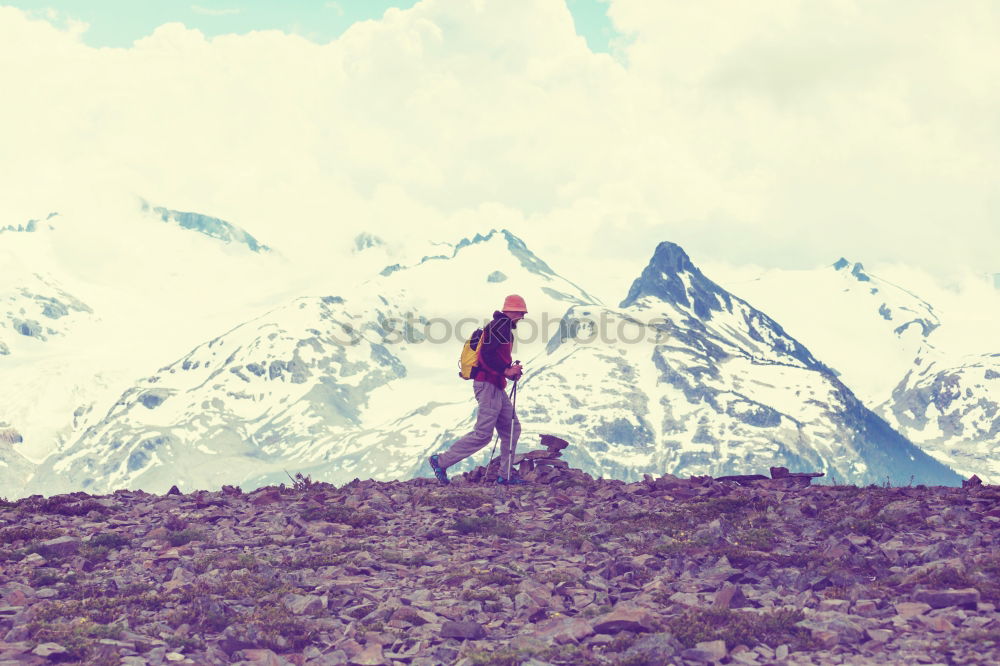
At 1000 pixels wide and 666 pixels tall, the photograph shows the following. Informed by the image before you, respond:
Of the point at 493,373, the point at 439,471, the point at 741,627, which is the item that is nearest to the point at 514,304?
the point at 493,373

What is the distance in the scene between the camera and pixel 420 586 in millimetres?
17734

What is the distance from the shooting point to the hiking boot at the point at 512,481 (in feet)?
91.6

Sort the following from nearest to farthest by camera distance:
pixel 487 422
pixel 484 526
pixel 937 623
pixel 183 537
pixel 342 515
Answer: pixel 937 623, pixel 183 537, pixel 484 526, pixel 342 515, pixel 487 422

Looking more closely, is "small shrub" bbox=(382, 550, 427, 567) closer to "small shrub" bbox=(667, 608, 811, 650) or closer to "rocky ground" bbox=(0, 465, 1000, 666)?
"rocky ground" bbox=(0, 465, 1000, 666)

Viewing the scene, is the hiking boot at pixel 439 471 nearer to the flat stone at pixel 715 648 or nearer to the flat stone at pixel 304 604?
the flat stone at pixel 304 604

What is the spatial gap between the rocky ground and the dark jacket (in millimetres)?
2930

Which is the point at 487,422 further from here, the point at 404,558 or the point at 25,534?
the point at 25,534

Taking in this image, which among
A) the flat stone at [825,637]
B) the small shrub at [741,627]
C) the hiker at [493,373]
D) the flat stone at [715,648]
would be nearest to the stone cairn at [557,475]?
the hiker at [493,373]

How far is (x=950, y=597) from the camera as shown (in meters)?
15.3

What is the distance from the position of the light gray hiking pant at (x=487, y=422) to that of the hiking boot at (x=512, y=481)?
32.1 inches

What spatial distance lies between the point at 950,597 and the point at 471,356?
529 inches

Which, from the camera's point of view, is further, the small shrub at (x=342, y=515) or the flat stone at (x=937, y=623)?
the small shrub at (x=342, y=515)

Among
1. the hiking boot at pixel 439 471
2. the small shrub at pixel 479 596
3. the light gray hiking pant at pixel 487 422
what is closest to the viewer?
the small shrub at pixel 479 596

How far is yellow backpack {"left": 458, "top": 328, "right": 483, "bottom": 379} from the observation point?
26.3 metres
